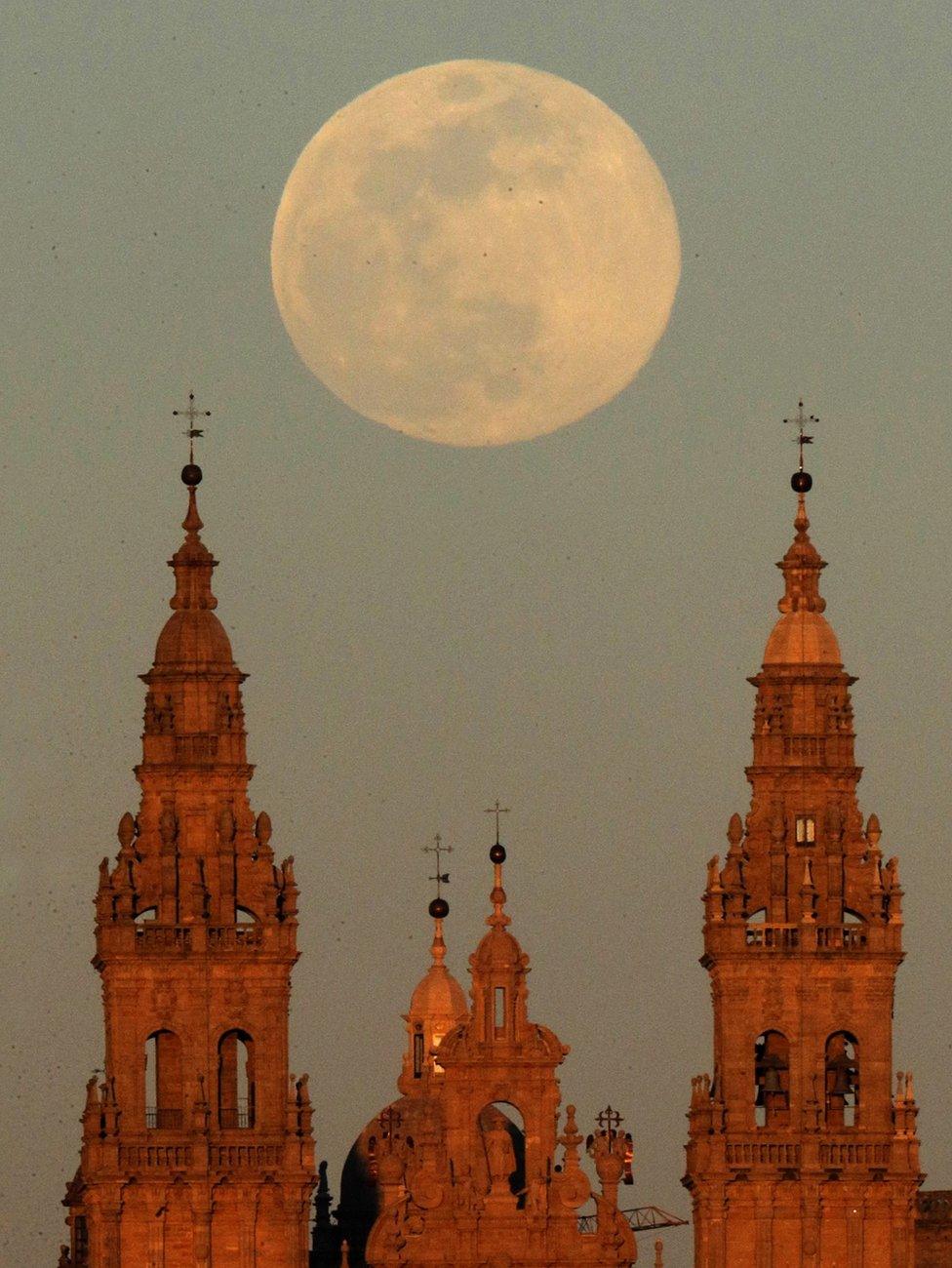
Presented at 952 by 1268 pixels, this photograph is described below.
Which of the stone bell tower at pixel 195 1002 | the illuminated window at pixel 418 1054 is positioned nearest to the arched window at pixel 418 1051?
the illuminated window at pixel 418 1054

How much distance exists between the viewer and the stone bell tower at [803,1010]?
468 ft

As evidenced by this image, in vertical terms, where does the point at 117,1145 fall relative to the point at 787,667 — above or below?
below

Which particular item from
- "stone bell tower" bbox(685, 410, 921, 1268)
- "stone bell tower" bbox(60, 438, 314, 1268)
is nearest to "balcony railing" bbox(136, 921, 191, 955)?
"stone bell tower" bbox(60, 438, 314, 1268)

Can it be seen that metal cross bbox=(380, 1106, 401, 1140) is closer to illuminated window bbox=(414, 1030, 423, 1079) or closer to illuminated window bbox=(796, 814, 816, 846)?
illuminated window bbox=(414, 1030, 423, 1079)

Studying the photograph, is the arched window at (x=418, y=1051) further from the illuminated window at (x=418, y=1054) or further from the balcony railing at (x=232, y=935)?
the balcony railing at (x=232, y=935)

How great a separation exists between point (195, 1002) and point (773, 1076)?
11312 millimetres

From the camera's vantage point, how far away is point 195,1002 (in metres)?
144

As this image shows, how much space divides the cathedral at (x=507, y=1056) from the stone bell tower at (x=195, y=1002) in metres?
0.04

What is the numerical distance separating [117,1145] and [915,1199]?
15.5 meters

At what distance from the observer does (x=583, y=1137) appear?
143 meters

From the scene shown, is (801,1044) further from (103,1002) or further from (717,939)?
(103,1002)

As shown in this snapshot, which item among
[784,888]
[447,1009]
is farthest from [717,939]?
[447,1009]

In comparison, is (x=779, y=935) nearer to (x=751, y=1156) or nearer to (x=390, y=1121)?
(x=751, y=1156)

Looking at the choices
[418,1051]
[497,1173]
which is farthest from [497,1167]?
[418,1051]
